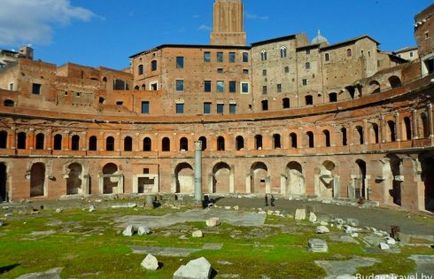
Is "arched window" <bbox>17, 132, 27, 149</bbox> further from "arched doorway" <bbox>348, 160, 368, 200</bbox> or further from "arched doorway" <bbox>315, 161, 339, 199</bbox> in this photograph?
"arched doorway" <bbox>348, 160, 368, 200</bbox>

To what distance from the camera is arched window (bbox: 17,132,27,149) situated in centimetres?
3975

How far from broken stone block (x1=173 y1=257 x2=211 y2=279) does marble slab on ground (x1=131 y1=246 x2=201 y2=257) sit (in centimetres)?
365

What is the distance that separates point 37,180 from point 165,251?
30.1 meters

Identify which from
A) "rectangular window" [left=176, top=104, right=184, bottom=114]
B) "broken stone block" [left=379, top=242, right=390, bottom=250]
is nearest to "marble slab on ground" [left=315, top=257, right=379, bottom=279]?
"broken stone block" [left=379, top=242, right=390, bottom=250]

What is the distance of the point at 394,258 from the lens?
14.8 meters

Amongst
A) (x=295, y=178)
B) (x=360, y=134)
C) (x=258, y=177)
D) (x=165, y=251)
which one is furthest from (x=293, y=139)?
(x=165, y=251)

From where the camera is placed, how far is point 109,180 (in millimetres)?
45250

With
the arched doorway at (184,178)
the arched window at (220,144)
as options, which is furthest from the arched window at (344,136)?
the arched doorway at (184,178)

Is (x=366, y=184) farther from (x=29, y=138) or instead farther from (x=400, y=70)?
(x=29, y=138)

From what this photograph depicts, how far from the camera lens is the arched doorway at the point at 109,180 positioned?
147ft

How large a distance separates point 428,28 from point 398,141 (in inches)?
494

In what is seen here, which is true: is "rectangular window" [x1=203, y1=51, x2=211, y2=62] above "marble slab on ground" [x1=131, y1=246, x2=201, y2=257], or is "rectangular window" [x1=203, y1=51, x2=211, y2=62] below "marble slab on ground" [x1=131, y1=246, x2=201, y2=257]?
above

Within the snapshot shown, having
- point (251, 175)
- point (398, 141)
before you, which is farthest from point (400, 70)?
point (251, 175)

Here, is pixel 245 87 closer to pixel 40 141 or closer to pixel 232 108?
pixel 232 108
